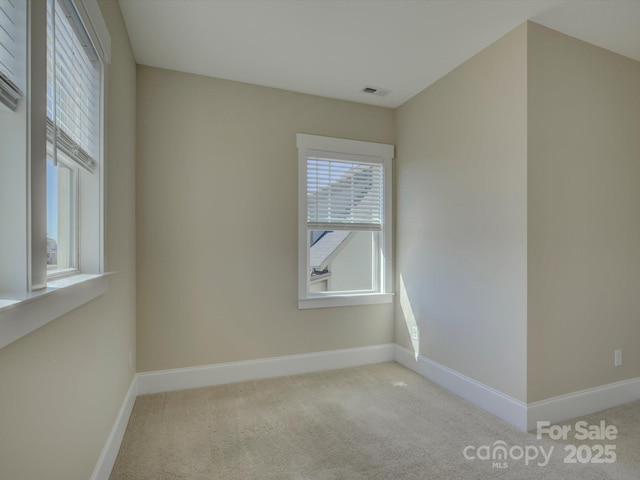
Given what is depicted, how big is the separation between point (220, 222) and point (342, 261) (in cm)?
134

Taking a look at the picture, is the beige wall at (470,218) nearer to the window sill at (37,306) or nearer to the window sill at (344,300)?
the window sill at (344,300)

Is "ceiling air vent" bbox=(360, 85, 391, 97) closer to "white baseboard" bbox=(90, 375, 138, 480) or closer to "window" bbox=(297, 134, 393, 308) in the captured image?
"window" bbox=(297, 134, 393, 308)

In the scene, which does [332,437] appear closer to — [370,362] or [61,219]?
[370,362]

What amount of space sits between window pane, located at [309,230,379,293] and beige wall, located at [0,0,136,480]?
166cm

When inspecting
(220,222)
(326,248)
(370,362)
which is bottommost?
(370,362)

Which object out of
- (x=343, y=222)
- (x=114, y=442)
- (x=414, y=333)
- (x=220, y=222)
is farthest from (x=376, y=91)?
(x=114, y=442)

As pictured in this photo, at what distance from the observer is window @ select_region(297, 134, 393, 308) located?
3377mm

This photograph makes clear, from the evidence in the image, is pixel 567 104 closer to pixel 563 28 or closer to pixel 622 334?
pixel 563 28

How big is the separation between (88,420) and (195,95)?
2.56 metres

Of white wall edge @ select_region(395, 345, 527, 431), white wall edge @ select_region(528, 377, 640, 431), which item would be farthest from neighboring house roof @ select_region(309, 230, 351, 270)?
white wall edge @ select_region(528, 377, 640, 431)

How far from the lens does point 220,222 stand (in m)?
3.08

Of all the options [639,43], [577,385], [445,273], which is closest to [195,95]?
[445,273]

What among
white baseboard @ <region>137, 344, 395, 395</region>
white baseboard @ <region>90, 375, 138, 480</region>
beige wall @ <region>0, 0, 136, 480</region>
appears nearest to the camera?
beige wall @ <region>0, 0, 136, 480</region>

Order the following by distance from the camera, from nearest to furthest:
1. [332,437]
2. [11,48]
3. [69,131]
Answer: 1. [11,48]
2. [69,131]
3. [332,437]
